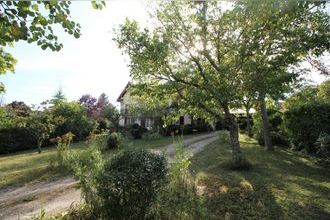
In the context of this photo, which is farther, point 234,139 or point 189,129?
point 189,129

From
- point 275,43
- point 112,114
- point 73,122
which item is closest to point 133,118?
point 112,114

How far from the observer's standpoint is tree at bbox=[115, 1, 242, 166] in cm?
1203

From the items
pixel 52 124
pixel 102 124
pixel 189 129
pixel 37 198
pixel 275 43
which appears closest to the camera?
pixel 37 198

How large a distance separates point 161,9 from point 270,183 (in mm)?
7842

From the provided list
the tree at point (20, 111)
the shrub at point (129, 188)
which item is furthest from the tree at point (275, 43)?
the tree at point (20, 111)

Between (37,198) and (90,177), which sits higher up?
(90,177)

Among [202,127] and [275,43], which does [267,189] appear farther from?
[202,127]

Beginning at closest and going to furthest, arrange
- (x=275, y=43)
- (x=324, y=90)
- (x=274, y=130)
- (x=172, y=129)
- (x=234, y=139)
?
(x=275, y=43) < (x=234, y=139) < (x=274, y=130) < (x=324, y=90) < (x=172, y=129)

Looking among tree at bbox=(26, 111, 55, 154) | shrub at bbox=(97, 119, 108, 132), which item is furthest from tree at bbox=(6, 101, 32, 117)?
shrub at bbox=(97, 119, 108, 132)

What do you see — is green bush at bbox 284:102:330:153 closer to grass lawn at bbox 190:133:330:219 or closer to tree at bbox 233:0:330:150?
grass lawn at bbox 190:133:330:219

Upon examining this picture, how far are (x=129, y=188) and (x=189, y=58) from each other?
8124 millimetres

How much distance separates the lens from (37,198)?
10578mm

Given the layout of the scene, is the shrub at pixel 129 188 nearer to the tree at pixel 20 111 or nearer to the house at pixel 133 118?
the house at pixel 133 118

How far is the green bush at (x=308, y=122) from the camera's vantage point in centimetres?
1568
